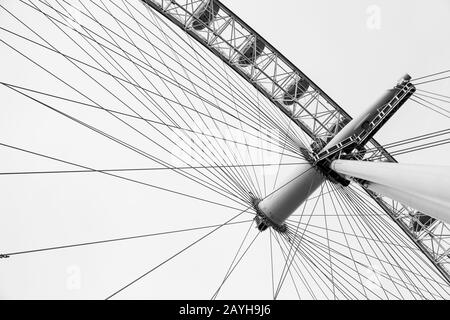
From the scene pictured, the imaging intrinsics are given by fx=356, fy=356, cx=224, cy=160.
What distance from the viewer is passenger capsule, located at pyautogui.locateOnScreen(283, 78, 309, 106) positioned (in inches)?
545

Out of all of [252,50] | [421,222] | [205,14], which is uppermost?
[205,14]

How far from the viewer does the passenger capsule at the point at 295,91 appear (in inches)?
545

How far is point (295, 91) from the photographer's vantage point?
13711mm

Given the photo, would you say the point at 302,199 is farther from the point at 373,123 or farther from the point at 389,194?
the point at 389,194

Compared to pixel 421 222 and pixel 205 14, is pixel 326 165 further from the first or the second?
pixel 205 14

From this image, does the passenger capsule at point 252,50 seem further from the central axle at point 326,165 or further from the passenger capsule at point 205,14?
the central axle at point 326,165

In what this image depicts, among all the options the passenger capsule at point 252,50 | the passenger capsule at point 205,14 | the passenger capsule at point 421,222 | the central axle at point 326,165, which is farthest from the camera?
the passenger capsule at point 421,222

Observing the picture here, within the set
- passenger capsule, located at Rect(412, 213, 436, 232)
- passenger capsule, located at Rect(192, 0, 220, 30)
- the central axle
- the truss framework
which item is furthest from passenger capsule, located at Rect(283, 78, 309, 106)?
passenger capsule, located at Rect(412, 213, 436, 232)

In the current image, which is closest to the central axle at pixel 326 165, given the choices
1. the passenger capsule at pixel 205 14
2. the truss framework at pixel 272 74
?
the truss framework at pixel 272 74

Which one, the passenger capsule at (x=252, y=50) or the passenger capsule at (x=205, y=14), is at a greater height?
the passenger capsule at (x=205, y=14)

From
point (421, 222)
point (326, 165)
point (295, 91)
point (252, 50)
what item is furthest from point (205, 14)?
point (421, 222)
